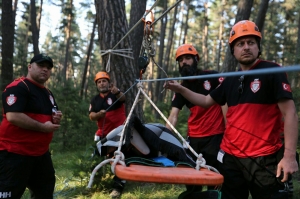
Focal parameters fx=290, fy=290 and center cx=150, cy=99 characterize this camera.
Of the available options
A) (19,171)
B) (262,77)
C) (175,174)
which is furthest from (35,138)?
(262,77)

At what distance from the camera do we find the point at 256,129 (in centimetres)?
246

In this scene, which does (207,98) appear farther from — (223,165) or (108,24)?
(108,24)

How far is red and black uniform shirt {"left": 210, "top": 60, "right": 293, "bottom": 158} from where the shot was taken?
242cm

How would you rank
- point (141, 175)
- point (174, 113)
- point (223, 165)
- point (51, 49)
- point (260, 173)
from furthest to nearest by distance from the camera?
point (51, 49)
point (174, 113)
point (223, 165)
point (260, 173)
point (141, 175)

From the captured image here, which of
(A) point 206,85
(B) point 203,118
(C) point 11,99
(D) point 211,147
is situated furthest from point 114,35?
(D) point 211,147

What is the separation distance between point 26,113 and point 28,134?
Answer: 245mm

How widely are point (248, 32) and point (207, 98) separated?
0.84m

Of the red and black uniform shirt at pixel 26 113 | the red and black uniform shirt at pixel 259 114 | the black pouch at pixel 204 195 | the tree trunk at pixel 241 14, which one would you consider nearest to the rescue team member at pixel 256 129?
the red and black uniform shirt at pixel 259 114

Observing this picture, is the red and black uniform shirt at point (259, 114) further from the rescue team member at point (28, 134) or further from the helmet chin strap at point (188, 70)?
the rescue team member at point (28, 134)

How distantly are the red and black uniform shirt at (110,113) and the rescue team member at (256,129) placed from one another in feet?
9.89

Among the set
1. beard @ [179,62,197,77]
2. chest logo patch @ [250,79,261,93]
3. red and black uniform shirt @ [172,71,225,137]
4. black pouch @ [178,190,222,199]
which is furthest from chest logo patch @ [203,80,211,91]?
black pouch @ [178,190,222,199]

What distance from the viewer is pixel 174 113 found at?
4.09 m

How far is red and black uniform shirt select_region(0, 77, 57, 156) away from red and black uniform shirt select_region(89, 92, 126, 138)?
1969mm

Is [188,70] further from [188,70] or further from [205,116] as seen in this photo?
[205,116]
